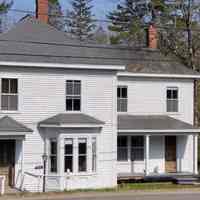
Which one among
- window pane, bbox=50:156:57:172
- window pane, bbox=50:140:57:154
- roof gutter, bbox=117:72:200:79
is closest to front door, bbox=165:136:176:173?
roof gutter, bbox=117:72:200:79

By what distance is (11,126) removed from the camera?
34281 mm

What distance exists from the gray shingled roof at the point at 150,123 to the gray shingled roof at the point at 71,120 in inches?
167

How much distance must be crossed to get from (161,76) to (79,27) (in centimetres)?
4930

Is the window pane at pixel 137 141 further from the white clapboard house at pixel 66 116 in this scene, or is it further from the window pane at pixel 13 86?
the window pane at pixel 13 86

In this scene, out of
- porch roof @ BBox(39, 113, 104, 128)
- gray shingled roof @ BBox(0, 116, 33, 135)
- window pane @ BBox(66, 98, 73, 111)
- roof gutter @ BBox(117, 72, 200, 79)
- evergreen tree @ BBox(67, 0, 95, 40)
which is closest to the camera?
gray shingled roof @ BBox(0, 116, 33, 135)

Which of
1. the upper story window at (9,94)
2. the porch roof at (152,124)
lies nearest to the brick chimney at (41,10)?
the upper story window at (9,94)

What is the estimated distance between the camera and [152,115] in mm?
42875

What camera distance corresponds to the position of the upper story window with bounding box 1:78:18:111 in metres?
34.8

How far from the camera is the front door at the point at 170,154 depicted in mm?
43031

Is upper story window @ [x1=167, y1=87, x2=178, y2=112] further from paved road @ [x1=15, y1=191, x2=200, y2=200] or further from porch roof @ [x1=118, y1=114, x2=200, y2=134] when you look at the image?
paved road @ [x1=15, y1=191, x2=200, y2=200]

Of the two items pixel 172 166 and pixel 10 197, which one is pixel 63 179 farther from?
pixel 172 166

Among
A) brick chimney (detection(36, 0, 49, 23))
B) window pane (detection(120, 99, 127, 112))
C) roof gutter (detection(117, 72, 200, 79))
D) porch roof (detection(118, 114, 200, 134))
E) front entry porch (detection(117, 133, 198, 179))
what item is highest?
brick chimney (detection(36, 0, 49, 23))

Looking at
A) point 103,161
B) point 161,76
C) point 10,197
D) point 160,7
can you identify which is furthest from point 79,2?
point 10,197

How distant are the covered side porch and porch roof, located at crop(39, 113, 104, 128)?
407 centimetres
